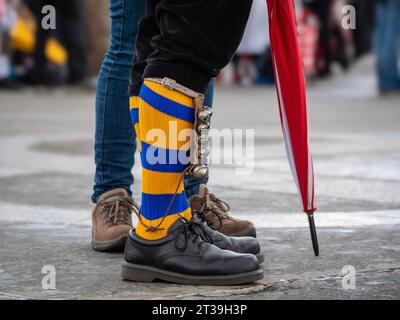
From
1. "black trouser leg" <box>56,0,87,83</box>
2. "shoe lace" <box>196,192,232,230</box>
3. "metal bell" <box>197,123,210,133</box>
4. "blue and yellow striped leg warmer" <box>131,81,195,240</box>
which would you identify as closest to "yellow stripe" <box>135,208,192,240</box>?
"blue and yellow striped leg warmer" <box>131,81,195,240</box>

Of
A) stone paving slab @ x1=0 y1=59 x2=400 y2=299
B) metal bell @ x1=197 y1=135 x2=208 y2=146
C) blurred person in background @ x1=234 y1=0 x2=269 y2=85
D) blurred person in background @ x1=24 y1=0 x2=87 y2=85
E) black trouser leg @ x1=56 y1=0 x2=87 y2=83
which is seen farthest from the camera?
blurred person in background @ x1=234 y1=0 x2=269 y2=85

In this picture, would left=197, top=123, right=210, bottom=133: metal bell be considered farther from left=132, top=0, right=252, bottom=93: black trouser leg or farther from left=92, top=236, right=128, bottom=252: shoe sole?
left=92, top=236, right=128, bottom=252: shoe sole

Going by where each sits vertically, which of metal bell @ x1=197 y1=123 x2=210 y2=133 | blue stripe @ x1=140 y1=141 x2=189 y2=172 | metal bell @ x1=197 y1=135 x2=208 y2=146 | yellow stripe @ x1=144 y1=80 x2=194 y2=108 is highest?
yellow stripe @ x1=144 y1=80 x2=194 y2=108

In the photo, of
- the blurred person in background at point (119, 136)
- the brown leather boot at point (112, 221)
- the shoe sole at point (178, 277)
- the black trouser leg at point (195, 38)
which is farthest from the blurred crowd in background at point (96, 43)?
the shoe sole at point (178, 277)

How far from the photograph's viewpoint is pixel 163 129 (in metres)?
2.69

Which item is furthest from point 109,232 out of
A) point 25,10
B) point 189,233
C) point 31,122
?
point 25,10

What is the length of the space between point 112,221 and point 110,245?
0.37 feet

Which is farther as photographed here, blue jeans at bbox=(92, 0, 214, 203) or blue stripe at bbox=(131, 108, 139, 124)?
blue jeans at bbox=(92, 0, 214, 203)

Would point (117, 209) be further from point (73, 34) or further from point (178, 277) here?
point (73, 34)

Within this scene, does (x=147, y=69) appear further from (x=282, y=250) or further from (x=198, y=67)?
(x=282, y=250)

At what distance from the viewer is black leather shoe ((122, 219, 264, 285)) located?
2.65m

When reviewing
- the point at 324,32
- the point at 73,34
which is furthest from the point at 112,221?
the point at 324,32

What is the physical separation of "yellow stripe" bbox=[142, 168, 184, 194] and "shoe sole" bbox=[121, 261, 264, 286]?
0.20m
